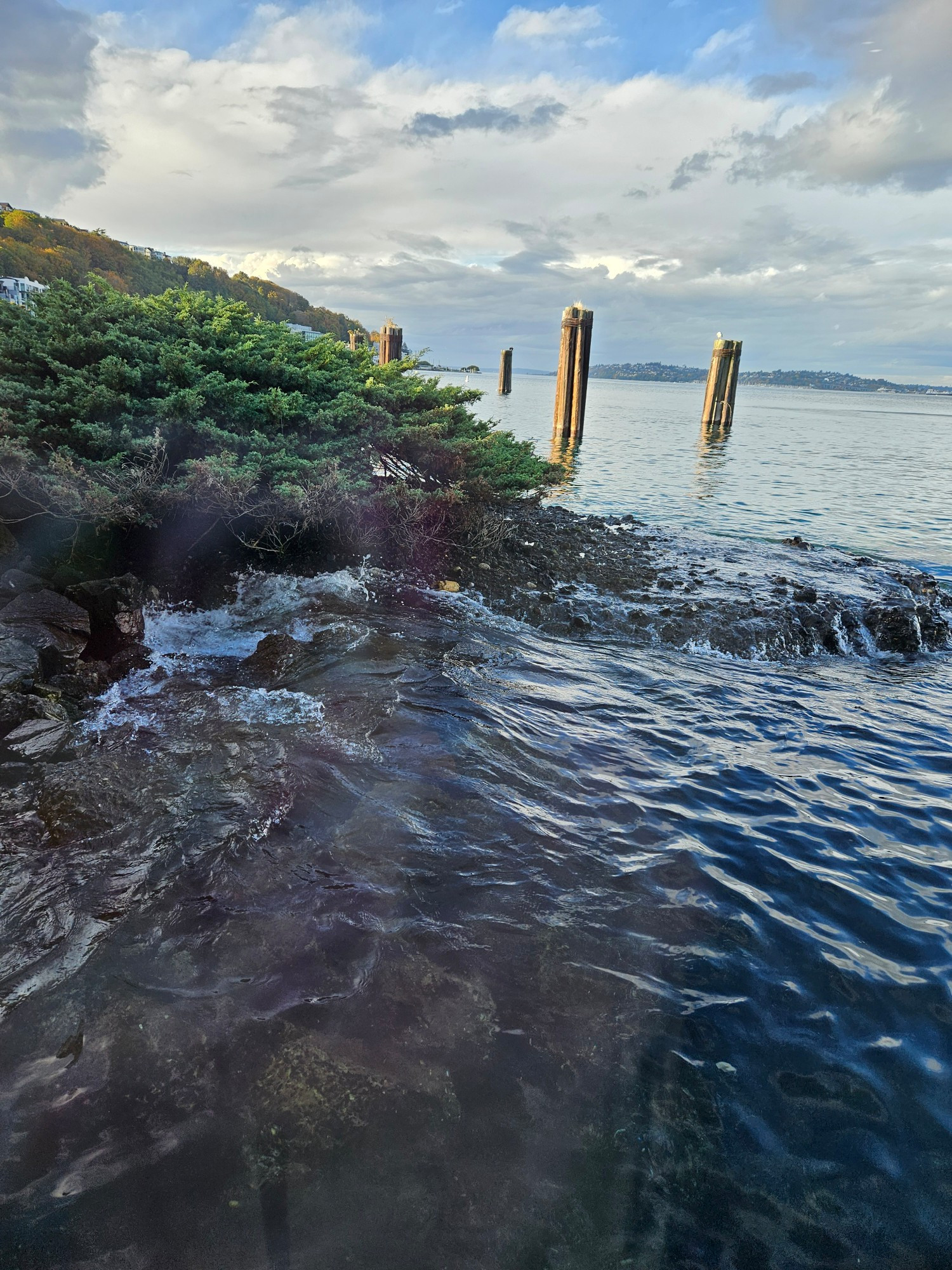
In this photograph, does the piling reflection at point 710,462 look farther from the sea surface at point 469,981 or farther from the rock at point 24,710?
the rock at point 24,710

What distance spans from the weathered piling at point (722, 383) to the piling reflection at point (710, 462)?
0.71m

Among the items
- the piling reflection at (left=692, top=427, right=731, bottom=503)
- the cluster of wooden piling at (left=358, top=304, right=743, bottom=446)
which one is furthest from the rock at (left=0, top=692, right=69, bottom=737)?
the cluster of wooden piling at (left=358, top=304, right=743, bottom=446)

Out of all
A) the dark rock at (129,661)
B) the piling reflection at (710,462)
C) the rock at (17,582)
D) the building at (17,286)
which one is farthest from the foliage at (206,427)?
the building at (17,286)

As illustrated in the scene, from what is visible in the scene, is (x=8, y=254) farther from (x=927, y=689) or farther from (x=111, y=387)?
(x=927, y=689)

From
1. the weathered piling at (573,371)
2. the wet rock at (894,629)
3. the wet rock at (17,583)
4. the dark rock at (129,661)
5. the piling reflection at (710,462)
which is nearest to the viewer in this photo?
the dark rock at (129,661)

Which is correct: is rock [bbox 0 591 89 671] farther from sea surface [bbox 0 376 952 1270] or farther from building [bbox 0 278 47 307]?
building [bbox 0 278 47 307]

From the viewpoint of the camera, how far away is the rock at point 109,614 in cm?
716

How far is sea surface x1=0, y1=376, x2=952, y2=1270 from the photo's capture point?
8.72 ft

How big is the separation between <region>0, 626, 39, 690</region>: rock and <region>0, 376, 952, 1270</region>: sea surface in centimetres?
65

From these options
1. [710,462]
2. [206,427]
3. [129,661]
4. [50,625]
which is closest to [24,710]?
[50,625]

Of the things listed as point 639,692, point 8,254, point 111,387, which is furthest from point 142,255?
point 639,692

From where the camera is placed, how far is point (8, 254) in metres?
57.4

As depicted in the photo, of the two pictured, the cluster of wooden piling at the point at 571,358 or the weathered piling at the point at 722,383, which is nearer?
the cluster of wooden piling at the point at 571,358

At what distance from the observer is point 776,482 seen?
25359 mm
